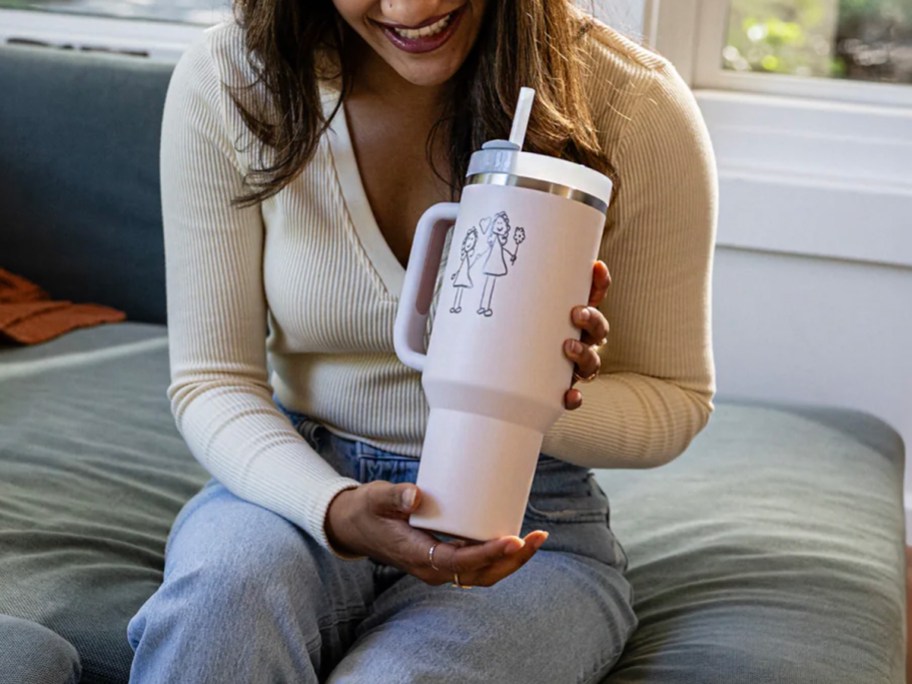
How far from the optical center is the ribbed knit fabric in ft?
3.82

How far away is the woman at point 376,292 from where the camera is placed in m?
1.06

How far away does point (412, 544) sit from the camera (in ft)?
3.09

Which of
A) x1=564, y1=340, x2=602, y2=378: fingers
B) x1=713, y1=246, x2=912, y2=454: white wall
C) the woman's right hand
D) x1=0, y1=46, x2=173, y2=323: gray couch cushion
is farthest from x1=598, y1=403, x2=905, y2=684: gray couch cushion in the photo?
x1=0, y1=46, x2=173, y2=323: gray couch cushion

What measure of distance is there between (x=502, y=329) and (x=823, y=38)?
143cm

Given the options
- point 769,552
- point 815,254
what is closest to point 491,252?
point 769,552

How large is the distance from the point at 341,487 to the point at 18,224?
1.23m

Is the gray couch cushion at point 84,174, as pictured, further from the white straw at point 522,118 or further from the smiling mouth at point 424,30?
the white straw at point 522,118

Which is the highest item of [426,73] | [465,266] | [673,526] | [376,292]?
[426,73]

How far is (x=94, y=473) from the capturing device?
1510 mm

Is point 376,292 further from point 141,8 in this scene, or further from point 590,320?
point 141,8

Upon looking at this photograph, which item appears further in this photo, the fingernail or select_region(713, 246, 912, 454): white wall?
select_region(713, 246, 912, 454): white wall

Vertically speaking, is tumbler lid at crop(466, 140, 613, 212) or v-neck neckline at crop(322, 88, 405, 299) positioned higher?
tumbler lid at crop(466, 140, 613, 212)

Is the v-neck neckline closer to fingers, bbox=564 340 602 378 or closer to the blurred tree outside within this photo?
fingers, bbox=564 340 602 378

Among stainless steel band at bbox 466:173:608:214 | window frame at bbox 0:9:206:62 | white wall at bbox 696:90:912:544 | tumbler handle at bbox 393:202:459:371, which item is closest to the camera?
stainless steel band at bbox 466:173:608:214
